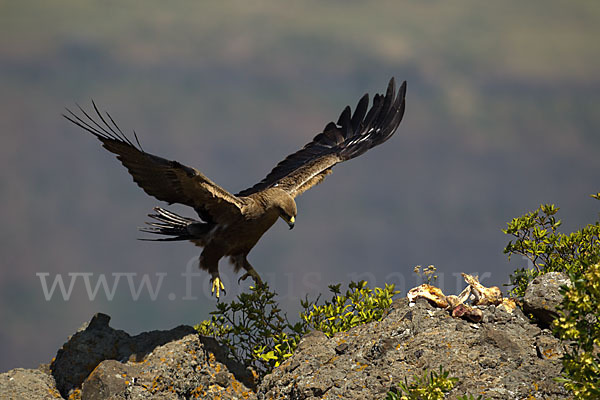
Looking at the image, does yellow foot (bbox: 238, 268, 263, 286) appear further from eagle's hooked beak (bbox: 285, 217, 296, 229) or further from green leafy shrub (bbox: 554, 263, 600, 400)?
green leafy shrub (bbox: 554, 263, 600, 400)

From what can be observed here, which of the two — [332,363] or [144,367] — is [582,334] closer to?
[332,363]

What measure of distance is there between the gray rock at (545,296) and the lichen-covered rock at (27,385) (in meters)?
5.52

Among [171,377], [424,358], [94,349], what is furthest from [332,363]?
[94,349]

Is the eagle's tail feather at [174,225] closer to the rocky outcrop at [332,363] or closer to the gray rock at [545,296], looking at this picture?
the rocky outcrop at [332,363]

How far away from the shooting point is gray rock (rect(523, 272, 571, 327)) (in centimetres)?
771

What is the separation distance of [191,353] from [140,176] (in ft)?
7.46

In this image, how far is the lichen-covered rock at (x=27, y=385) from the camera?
7.48 meters

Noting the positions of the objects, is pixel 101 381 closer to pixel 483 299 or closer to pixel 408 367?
pixel 408 367

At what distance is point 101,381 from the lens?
7125 millimetres

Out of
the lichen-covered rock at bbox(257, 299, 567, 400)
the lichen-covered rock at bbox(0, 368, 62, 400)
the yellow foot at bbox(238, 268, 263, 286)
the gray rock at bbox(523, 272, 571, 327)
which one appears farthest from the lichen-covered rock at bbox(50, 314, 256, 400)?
the gray rock at bbox(523, 272, 571, 327)

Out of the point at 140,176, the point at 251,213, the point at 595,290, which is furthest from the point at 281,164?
the point at 595,290

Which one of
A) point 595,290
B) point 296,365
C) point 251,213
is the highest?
point 251,213

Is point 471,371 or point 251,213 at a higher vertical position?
point 251,213

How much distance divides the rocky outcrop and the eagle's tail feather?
1.39 metres
